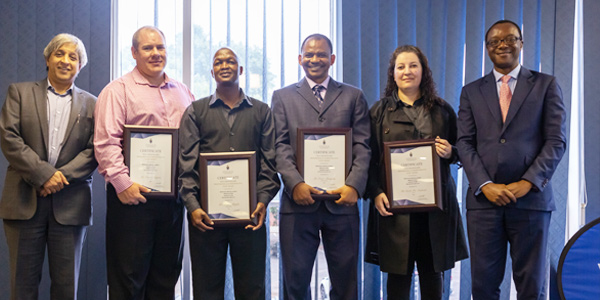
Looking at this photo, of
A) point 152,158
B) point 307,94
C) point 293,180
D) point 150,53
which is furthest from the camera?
point 150,53

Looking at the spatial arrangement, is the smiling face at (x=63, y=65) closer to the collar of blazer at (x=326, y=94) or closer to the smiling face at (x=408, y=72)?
the collar of blazer at (x=326, y=94)

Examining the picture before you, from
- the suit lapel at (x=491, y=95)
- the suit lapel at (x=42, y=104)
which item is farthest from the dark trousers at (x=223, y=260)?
the suit lapel at (x=491, y=95)

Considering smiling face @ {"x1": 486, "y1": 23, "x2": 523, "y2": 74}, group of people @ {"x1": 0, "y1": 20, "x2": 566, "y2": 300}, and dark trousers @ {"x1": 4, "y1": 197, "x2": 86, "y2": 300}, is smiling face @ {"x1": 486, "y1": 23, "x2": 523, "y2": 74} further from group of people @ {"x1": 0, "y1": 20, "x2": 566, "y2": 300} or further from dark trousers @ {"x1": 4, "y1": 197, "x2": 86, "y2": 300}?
dark trousers @ {"x1": 4, "y1": 197, "x2": 86, "y2": 300}

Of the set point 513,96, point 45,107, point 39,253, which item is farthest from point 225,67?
point 513,96

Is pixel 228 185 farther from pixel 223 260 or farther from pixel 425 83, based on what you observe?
pixel 425 83

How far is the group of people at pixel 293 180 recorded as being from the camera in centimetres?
255

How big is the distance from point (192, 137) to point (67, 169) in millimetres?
725

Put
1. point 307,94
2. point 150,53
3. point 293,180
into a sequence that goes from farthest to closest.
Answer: point 150,53, point 307,94, point 293,180

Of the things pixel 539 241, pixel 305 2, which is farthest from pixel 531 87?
pixel 305 2

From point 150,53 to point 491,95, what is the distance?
6.47 ft

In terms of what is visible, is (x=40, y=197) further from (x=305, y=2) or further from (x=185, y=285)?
(x=305, y=2)

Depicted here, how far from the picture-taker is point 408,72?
8.80ft

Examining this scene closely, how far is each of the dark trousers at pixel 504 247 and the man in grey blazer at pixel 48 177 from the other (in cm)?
218

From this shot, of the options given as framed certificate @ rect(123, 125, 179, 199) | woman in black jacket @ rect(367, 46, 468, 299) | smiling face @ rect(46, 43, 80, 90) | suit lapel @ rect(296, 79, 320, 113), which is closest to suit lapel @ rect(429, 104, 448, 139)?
woman in black jacket @ rect(367, 46, 468, 299)
